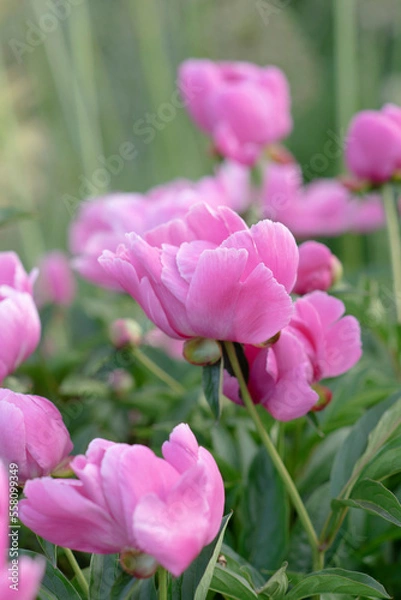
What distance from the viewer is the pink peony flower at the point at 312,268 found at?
1.59 ft

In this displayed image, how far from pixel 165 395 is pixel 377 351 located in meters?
0.19

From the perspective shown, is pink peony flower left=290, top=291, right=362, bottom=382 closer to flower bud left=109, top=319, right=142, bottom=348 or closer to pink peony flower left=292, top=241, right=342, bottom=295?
pink peony flower left=292, top=241, right=342, bottom=295

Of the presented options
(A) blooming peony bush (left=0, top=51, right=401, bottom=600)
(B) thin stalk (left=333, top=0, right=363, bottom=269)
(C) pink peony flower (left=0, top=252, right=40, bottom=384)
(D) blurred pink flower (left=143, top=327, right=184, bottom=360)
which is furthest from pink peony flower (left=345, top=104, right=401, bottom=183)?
(B) thin stalk (left=333, top=0, right=363, bottom=269)

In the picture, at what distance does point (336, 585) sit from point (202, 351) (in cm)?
12

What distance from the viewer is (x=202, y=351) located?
37cm

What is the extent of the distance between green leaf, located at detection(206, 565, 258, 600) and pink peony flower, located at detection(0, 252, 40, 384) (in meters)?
0.16

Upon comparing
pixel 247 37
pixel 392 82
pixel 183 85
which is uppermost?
pixel 183 85

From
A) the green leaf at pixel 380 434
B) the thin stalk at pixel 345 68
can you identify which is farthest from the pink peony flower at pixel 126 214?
the thin stalk at pixel 345 68

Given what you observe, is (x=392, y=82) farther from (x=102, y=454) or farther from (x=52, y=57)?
(x=102, y=454)

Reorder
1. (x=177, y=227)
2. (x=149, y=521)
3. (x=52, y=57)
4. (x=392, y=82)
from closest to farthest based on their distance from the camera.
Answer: (x=149, y=521)
(x=177, y=227)
(x=52, y=57)
(x=392, y=82)

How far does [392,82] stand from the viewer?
5.64 feet

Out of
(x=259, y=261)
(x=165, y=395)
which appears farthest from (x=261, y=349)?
(x=165, y=395)

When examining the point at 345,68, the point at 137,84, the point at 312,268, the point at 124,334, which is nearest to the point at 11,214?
the point at 124,334

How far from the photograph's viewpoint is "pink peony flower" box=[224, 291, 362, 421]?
0.39 metres
